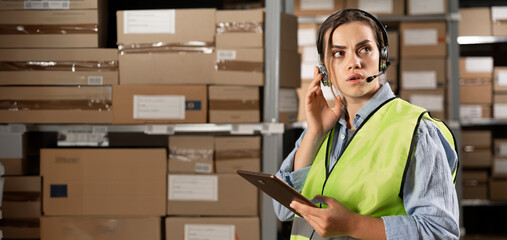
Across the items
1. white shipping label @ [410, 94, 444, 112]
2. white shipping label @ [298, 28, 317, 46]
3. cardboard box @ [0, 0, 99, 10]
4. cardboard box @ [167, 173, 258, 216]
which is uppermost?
cardboard box @ [0, 0, 99, 10]

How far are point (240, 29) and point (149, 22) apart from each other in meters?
0.51

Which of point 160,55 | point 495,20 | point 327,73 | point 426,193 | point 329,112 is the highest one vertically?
point 495,20

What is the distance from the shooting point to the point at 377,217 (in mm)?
1092

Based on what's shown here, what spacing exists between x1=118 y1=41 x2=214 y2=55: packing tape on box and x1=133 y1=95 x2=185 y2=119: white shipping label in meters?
0.26

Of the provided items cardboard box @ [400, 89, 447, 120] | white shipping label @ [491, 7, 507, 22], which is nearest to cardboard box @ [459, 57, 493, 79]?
white shipping label @ [491, 7, 507, 22]

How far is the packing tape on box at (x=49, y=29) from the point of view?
108 inches

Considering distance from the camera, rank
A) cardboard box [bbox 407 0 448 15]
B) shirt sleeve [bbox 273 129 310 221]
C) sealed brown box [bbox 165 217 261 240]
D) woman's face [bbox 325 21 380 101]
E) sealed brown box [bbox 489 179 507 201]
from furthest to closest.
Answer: sealed brown box [bbox 489 179 507 201]
cardboard box [bbox 407 0 448 15]
sealed brown box [bbox 165 217 261 240]
shirt sleeve [bbox 273 129 310 221]
woman's face [bbox 325 21 380 101]

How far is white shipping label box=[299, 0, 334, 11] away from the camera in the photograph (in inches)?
143

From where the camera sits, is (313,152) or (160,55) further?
(160,55)

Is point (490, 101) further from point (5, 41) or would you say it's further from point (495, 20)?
point (5, 41)

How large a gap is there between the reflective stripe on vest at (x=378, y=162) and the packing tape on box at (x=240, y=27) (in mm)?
1558

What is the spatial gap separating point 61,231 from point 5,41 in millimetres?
1124

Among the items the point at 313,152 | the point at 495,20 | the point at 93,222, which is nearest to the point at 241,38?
the point at 93,222

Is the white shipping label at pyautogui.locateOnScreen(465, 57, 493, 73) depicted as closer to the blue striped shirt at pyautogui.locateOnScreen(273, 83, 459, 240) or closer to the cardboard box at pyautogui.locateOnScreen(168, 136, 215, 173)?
the cardboard box at pyautogui.locateOnScreen(168, 136, 215, 173)
